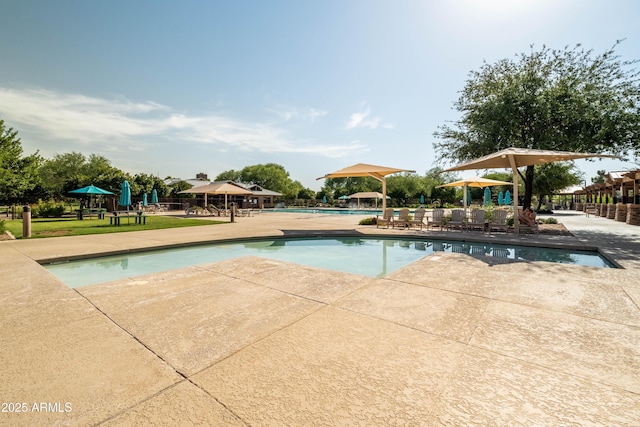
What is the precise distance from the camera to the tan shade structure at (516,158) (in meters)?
8.52

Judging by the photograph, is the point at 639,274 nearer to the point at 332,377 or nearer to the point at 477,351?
the point at 477,351

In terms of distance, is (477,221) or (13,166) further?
(13,166)

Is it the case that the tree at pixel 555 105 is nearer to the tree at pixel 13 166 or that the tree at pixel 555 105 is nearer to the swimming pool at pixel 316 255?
the swimming pool at pixel 316 255

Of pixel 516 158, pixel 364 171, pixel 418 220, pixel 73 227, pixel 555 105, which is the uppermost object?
pixel 555 105

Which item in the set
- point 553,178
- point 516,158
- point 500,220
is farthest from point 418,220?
point 553,178

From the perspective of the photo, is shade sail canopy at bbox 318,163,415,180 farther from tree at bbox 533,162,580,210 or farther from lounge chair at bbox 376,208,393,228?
tree at bbox 533,162,580,210

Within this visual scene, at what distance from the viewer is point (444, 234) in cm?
1054

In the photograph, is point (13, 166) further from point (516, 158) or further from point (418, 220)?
point (516, 158)

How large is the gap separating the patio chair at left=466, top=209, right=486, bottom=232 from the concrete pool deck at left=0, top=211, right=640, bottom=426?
21.2 feet

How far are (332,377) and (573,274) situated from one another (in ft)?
17.4

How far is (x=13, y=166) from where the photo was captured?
1588cm

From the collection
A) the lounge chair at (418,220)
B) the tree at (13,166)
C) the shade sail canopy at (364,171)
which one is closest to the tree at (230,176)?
the tree at (13,166)

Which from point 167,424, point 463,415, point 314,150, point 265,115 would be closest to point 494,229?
point 463,415

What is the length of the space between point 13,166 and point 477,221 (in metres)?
23.9
